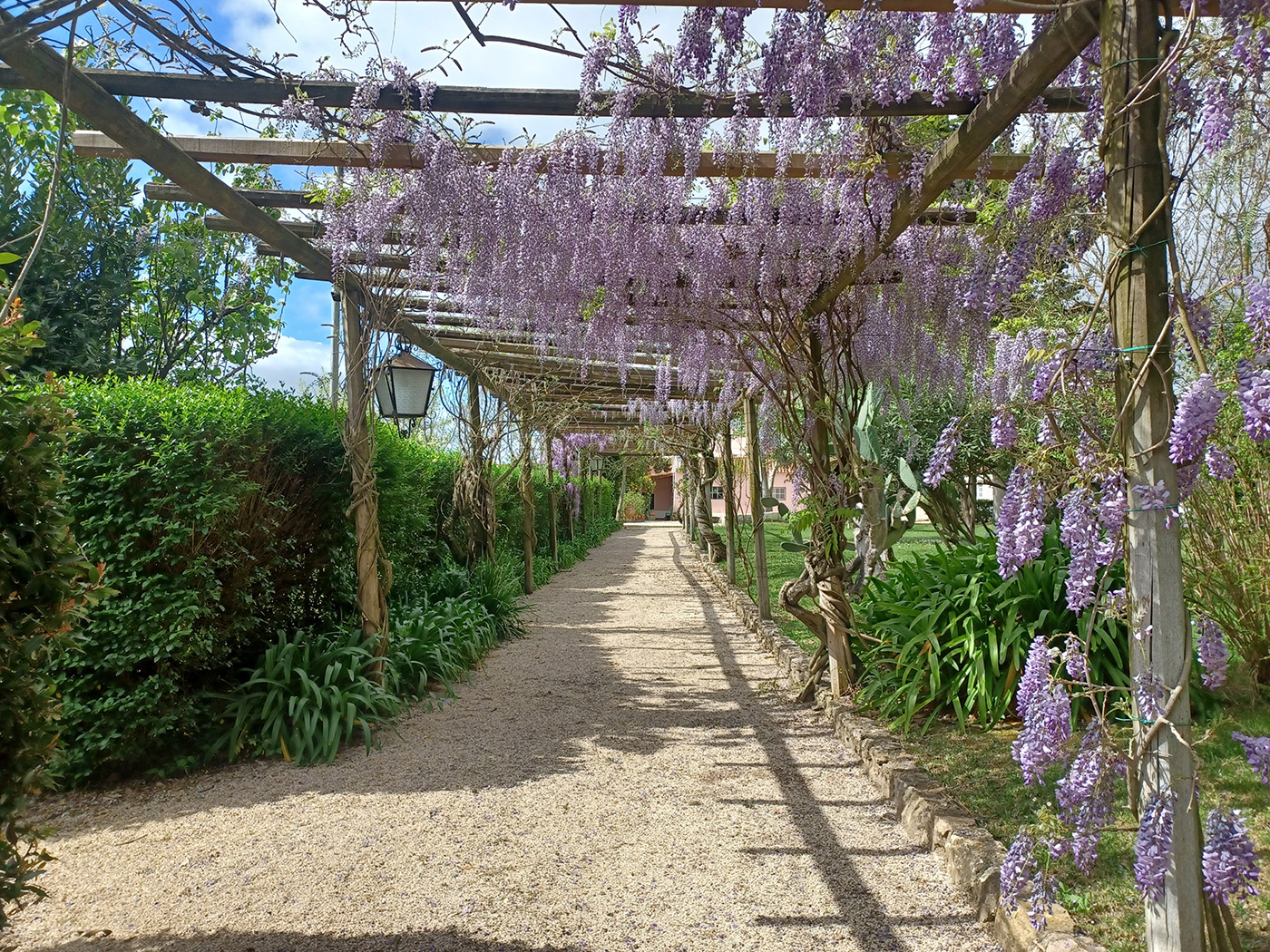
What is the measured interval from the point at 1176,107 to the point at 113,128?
10.8ft

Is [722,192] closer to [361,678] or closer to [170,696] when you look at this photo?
[361,678]

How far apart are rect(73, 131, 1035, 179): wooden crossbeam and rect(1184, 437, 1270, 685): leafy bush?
1704mm

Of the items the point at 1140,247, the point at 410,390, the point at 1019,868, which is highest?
the point at 410,390

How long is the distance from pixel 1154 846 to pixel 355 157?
344cm

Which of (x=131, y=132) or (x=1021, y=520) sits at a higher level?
(x=131, y=132)

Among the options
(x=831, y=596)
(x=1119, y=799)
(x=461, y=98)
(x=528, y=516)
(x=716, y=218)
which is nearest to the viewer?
(x=1119, y=799)

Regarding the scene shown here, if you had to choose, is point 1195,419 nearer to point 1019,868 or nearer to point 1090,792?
point 1090,792

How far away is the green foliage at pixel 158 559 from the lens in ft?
10.2

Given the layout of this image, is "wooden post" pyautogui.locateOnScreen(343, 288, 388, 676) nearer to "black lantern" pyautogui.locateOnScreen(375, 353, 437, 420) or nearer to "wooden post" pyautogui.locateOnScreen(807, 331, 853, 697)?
"black lantern" pyautogui.locateOnScreen(375, 353, 437, 420)

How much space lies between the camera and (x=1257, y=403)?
4.08 ft

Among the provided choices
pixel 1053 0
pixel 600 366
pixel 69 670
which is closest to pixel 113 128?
pixel 69 670

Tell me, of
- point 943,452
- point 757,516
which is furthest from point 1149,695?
point 757,516

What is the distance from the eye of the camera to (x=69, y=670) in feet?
10.2

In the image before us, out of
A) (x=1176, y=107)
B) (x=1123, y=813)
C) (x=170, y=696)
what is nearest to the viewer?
(x=1176, y=107)
